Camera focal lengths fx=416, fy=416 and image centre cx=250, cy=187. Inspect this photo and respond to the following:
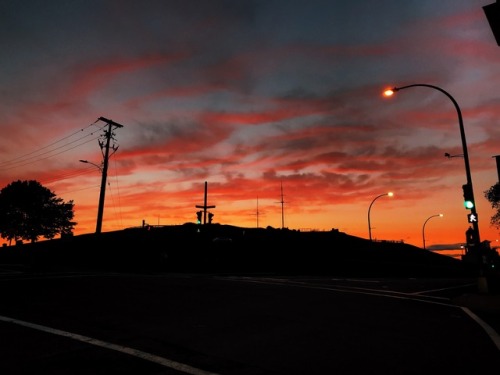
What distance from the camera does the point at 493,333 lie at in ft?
28.4

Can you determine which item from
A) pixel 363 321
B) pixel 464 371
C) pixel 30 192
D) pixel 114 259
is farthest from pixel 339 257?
pixel 30 192

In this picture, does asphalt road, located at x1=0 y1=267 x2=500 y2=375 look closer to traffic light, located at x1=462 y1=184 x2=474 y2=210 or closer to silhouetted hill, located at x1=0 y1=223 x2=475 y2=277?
traffic light, located at x1=462 y1=184 x2=474 y2=210

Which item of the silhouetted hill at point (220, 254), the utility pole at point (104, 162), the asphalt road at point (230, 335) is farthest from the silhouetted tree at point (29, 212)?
the asphalt road at point (230, 335)

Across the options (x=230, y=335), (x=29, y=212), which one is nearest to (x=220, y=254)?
(x=230, y=335)

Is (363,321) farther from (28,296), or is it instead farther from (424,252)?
(424,252)

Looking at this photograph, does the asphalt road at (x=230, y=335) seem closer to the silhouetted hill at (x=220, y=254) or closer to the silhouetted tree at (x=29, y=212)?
the silhouetted hill at (x=220, y=254)

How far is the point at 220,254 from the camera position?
1859 inches

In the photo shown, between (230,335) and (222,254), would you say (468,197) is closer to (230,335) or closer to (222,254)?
(230,335)

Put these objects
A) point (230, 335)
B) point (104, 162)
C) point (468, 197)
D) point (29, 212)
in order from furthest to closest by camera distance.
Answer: point (29, 212), point (104, 162), point (468, 197), point (230, 335)

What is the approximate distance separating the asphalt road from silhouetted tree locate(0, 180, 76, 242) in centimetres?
7656

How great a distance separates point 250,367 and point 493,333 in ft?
19.1

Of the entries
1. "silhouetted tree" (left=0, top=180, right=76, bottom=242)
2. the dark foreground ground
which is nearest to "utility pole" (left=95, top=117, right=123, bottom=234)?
the dark foreground ground

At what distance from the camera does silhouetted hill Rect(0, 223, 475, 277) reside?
39.4 meters

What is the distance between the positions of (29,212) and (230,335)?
8568cm
